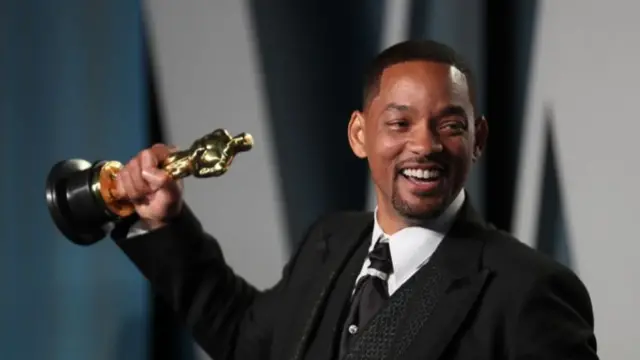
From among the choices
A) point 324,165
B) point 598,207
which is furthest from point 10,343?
point 598,207

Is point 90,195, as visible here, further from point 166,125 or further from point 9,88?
point 166,125

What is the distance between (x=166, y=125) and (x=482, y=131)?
63 cm

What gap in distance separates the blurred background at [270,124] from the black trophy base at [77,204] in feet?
0.67

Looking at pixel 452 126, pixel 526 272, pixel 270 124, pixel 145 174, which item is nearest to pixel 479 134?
pixel 452 126

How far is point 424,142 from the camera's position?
2.65 ft

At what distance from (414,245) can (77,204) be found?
383 millimetres

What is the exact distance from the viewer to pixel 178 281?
0.97 meters

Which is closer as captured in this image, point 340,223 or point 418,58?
point 418,58

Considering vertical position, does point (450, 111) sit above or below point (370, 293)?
above

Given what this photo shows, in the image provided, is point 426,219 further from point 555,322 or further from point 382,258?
point 555,322

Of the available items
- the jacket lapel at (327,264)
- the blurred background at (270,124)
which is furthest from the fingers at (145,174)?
the blurred background at (270,124)

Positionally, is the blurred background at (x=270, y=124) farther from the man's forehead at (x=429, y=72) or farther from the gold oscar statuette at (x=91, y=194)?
the man's forehead at (x=429, y=72)

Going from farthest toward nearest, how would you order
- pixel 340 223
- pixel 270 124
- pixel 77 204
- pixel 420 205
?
pixel 270 124 → pixel 340 223 → pixel 77 204 → pixel 420 205

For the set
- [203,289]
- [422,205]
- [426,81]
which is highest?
[426,81]
